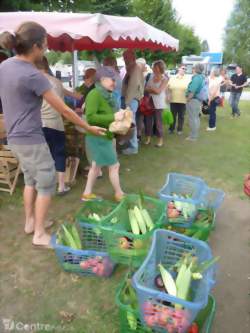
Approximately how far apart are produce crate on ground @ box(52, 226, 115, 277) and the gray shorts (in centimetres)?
47

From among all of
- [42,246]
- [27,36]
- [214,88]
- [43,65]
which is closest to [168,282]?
[42,246]

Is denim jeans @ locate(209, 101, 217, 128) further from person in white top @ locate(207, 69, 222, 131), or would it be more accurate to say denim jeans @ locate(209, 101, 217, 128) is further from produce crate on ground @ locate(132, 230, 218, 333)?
produce crate on ground @ locate(132, 230, 218, 333)

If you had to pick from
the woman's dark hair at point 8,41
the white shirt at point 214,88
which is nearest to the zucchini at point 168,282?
the woman's dark hair at point 8,41

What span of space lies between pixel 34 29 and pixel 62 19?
148 cm

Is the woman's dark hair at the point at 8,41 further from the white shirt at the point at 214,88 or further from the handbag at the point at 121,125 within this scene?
the white shirt at the point at 214,88

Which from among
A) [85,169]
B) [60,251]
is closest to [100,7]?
[85,169]

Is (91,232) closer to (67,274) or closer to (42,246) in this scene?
(67,274)

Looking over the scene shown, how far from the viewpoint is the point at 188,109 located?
24.2ft

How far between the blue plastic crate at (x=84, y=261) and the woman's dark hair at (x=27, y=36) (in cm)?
158

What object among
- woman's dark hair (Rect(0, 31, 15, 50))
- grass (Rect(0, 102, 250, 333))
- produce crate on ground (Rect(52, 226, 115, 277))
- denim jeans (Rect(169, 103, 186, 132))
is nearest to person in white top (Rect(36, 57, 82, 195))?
grass (Rect(0, 102, 250, 333))

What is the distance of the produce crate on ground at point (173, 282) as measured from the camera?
1.98m

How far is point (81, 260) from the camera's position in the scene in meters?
2.87

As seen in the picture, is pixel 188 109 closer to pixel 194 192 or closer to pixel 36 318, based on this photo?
pixel 194 192

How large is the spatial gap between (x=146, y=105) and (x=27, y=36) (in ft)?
14.6
